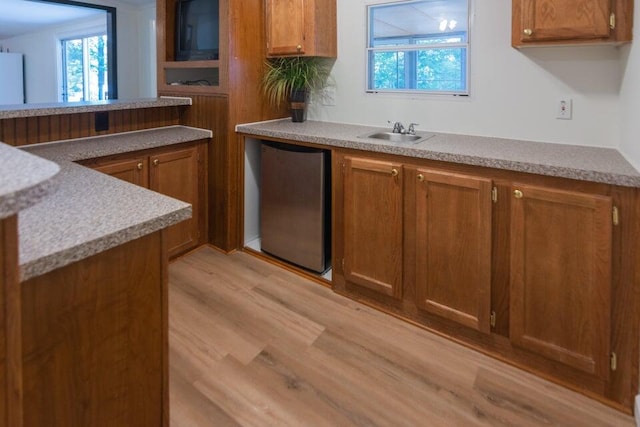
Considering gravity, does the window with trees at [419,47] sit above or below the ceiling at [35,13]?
below

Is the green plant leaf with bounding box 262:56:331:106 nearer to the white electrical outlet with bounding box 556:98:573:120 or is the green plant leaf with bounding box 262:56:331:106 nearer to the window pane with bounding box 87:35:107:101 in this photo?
the white electrical outlet with bounding box 556:98:573:120

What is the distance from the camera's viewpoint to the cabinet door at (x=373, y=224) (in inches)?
91.5

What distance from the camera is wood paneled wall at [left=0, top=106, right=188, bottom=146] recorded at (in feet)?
7.89

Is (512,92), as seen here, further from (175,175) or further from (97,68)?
(97,68)

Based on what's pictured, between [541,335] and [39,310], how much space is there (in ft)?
6.27

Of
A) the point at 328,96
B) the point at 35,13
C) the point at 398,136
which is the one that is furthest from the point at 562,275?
the point at 35,13

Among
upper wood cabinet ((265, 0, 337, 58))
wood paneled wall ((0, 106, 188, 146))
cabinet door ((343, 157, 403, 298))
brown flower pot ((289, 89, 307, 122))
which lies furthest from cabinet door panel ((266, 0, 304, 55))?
cabinet door ((343, 157, 403, 298))

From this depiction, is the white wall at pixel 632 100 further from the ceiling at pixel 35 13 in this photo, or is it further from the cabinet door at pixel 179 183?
the ceiling at pixel 35 13

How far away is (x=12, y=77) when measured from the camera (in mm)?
7578

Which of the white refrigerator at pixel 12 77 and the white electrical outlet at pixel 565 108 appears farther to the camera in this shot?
the white refrigerator at pixel 12 77

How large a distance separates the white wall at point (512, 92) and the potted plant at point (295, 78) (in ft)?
1.08

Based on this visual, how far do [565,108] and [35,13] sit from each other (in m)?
6.50

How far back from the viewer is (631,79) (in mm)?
1869

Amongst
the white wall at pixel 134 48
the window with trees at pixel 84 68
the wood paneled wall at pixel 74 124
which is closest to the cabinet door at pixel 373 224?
the wood paneled wall at pixel 74 124
